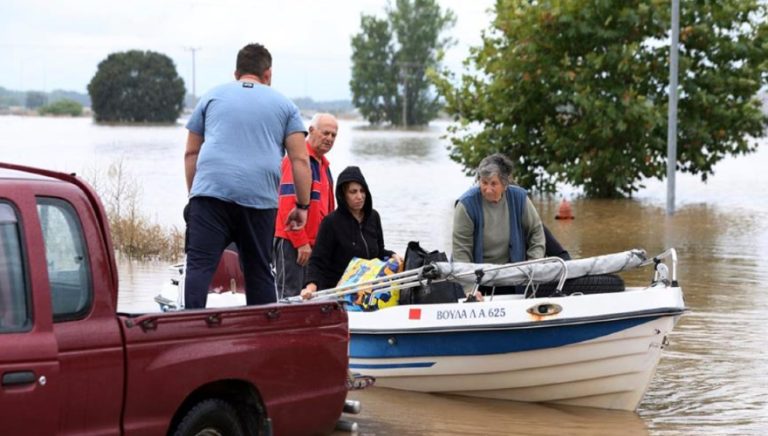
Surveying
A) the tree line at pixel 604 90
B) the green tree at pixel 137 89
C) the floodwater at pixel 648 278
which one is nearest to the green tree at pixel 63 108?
the green tree at pixel 137 89

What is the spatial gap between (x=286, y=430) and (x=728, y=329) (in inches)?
305

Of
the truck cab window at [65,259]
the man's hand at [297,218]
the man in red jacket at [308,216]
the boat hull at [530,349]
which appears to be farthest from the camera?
the man in red jacket at [308,216]

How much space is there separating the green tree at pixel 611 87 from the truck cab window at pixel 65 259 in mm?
25467

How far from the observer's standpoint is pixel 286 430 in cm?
704

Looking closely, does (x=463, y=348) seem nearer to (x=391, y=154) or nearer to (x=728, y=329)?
(x=728, y=329)

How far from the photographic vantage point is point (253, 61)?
814cm

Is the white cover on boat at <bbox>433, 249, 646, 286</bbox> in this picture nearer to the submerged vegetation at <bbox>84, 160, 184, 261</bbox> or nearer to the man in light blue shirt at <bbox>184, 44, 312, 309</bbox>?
the man in light blue shirt at <bbox>184, 44, 312, 309</bbox>

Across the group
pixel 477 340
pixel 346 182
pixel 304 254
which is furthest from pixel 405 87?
pixel 477 340

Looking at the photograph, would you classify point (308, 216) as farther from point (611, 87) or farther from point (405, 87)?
point (405, 87)

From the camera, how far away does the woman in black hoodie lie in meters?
10.4

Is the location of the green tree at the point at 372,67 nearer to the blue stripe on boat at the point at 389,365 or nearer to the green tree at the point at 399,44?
the green tree at the point at 399,44

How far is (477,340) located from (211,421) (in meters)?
3.36

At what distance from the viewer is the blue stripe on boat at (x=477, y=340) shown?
369 inches

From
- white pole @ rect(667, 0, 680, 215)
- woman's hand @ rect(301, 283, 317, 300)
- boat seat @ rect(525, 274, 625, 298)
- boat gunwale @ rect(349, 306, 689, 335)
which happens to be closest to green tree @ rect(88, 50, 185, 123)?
white pole @ rect(667, 0, 680, 215)
